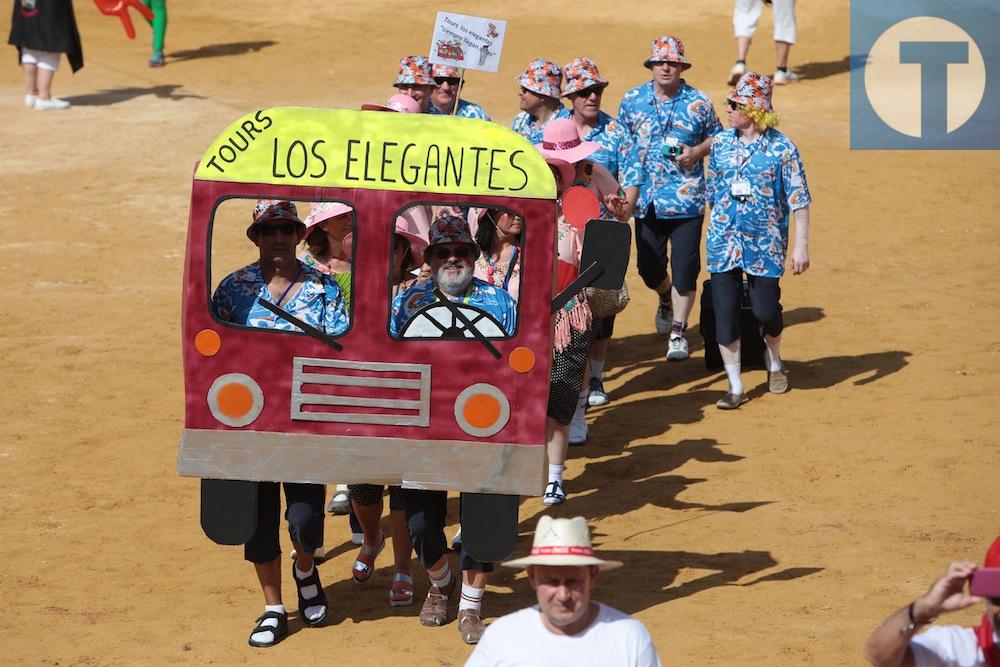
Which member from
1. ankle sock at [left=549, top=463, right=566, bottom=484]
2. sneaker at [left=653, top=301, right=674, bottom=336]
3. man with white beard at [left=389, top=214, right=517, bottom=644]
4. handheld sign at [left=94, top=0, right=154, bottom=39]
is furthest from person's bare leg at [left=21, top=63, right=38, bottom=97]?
man with white beard at [left=389, top=214, right=517, bottom=644]

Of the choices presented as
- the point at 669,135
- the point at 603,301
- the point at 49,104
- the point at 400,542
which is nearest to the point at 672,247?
the point at 669,135

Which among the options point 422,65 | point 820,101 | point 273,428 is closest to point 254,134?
point 273,428

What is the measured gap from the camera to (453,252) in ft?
23.7

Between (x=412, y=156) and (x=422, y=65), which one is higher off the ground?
(x=422, y=65)

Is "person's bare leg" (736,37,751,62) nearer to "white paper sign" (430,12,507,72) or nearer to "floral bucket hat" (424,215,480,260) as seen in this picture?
"white paper sign" (430,12,507,72)

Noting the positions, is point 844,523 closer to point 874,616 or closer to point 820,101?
point 874,616

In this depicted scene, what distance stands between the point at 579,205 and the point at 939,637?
391 cm

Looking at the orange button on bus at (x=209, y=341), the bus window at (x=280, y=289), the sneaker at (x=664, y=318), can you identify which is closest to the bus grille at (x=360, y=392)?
the bus window at (x=280, y=289)

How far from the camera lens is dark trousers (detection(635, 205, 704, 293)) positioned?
11.5 metres

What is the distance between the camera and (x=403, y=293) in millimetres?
7242

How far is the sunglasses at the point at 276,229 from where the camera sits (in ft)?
23.4

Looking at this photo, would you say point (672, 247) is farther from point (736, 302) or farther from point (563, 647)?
point (563, 647)

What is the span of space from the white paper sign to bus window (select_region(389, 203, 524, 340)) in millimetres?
3002

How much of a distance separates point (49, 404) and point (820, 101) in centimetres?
1182
